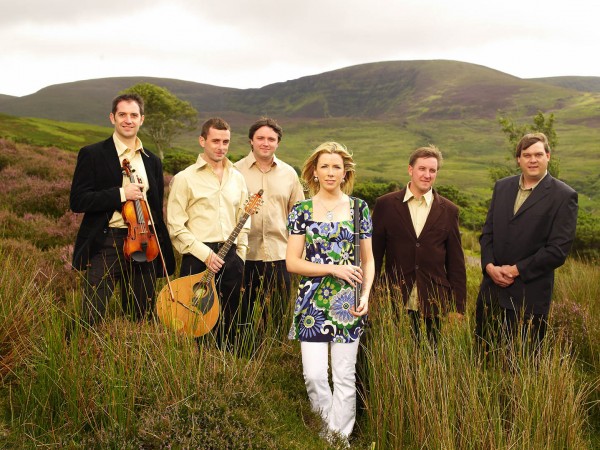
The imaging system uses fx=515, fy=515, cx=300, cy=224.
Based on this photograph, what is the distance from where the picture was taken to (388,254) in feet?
14.6

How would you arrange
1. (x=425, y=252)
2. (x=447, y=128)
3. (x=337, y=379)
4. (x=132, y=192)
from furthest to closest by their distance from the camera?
(x=447, y=128), (x=425, y=252), (x=132, y=192), (x=337, y=379)

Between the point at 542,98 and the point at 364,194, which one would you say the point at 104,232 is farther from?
the point at 542,98

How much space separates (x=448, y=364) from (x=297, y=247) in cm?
140

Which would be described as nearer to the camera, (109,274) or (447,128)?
(109,274)

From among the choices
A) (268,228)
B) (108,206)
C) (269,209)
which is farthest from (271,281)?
(108,206)

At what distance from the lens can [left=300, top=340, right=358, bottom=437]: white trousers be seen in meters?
3.57

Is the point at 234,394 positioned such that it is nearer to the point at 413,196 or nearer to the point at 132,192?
the point at 132,192

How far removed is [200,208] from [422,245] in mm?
1934

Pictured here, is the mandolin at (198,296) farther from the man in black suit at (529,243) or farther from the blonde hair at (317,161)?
the man in black suit at (529,243)

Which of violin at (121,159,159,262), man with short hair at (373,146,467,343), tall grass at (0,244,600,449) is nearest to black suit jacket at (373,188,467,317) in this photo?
man with short hair at (373,146,467,343)

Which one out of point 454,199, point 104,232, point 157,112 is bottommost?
point 454,199

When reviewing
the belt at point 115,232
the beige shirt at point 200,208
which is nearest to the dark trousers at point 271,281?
the beige shirt at point 200,208

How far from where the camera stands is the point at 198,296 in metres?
4.21

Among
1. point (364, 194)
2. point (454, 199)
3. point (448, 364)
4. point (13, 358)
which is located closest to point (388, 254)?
point (448, 364)
